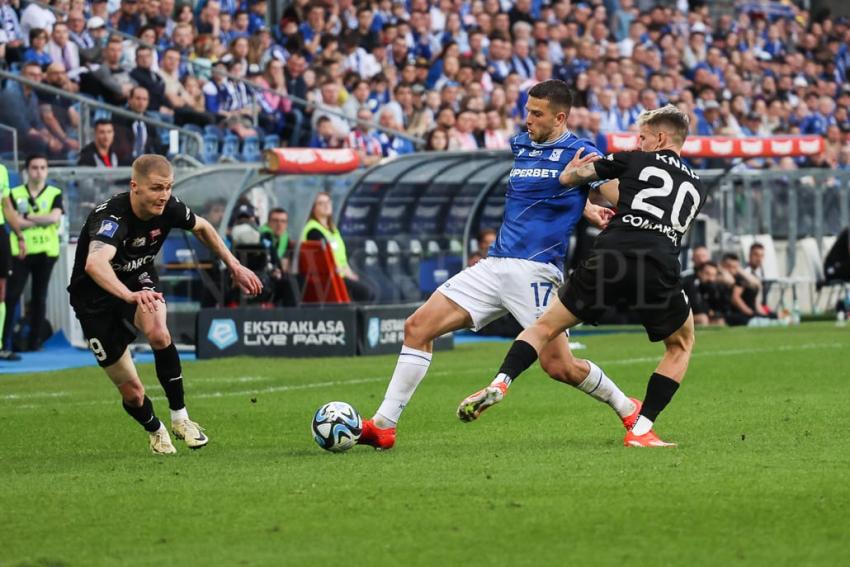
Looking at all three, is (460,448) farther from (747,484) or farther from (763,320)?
(763,320)

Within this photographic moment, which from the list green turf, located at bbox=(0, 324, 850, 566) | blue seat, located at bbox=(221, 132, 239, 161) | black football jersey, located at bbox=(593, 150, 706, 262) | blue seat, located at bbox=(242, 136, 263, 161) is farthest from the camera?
blue seat, located at bbox=(242, 136, 263, 161)

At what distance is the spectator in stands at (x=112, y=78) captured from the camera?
21.7m

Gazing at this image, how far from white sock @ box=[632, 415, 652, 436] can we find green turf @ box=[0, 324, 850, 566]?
9.5 inches

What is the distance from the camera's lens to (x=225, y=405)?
13.0 meters

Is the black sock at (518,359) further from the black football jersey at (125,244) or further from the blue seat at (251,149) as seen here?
the blue seat at (251,149)

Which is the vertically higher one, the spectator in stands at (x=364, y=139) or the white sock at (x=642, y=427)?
the white sock at (x=642, y=427)

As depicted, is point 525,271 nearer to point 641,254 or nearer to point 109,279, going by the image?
point 641,254

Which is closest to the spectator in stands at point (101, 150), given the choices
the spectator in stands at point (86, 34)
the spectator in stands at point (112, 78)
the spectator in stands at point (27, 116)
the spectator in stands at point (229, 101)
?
the spectator in stands at point (27, 116)

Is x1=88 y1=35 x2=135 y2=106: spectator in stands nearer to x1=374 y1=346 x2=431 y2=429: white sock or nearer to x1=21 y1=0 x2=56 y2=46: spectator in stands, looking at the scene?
x1=21 y1=0 x2=56 y2=46: spectator in stands

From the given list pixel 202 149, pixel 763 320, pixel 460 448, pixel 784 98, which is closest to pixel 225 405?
pixel 460 448

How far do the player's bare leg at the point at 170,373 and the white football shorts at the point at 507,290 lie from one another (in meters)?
1.73

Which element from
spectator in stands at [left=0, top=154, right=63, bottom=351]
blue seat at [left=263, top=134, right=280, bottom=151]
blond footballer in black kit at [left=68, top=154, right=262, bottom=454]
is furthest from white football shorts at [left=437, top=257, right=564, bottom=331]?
blue seat at [left=263, top=134, right=280, bottom=151]

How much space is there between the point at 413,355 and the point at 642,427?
1.40 metres

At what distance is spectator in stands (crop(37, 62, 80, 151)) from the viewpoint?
801 inches
